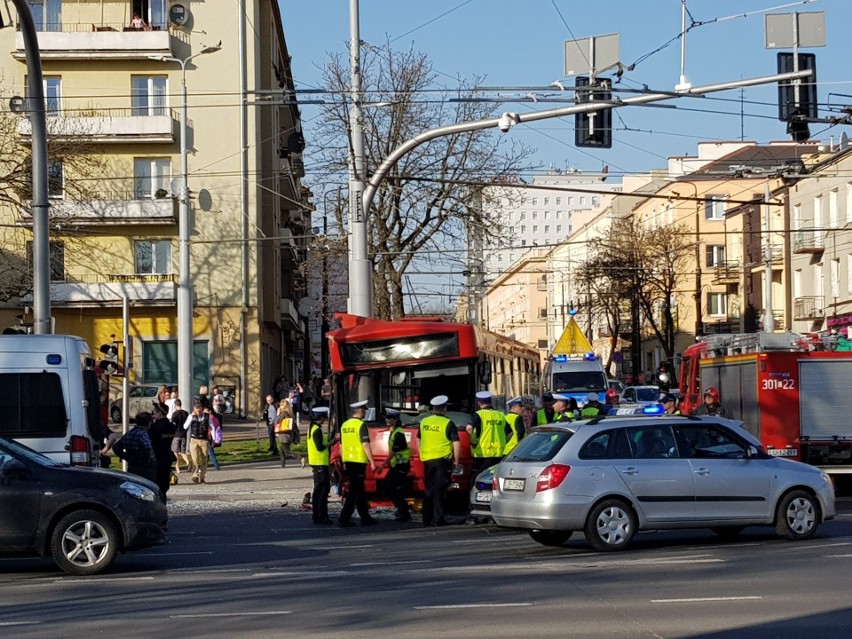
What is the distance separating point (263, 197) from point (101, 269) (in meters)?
7.74

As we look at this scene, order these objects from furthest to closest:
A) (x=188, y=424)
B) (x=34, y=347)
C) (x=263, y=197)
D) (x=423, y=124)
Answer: (x=263, y=197), (x=423, y=124), (x=188, y=424), (x=34, y=347)

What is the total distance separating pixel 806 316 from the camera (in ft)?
203

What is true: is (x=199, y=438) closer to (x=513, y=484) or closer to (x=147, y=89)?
(x=513, y=484)

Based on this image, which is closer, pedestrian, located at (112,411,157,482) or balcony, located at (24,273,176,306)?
pedestrian, located at (112,411,157,482)

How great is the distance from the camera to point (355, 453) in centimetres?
1880

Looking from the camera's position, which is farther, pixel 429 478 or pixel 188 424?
pixel 188 424

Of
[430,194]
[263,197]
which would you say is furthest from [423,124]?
[263,197]

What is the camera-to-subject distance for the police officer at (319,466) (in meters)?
19.5

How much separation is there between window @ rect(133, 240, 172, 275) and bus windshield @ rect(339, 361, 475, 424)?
32.4 metres

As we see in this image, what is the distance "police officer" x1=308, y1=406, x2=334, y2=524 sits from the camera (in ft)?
63.8

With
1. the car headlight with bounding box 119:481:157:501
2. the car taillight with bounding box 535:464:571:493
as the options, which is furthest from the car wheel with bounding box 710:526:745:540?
the car headlight with bounding box 119:481:157:501

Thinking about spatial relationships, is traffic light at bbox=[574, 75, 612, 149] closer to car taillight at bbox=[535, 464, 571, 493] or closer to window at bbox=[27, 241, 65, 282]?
car taillight at bbox=[535, 464, 571, 493]

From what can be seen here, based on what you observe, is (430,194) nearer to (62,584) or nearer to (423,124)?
(423,124)

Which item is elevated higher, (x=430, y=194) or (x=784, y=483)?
(x=430, y=194)
